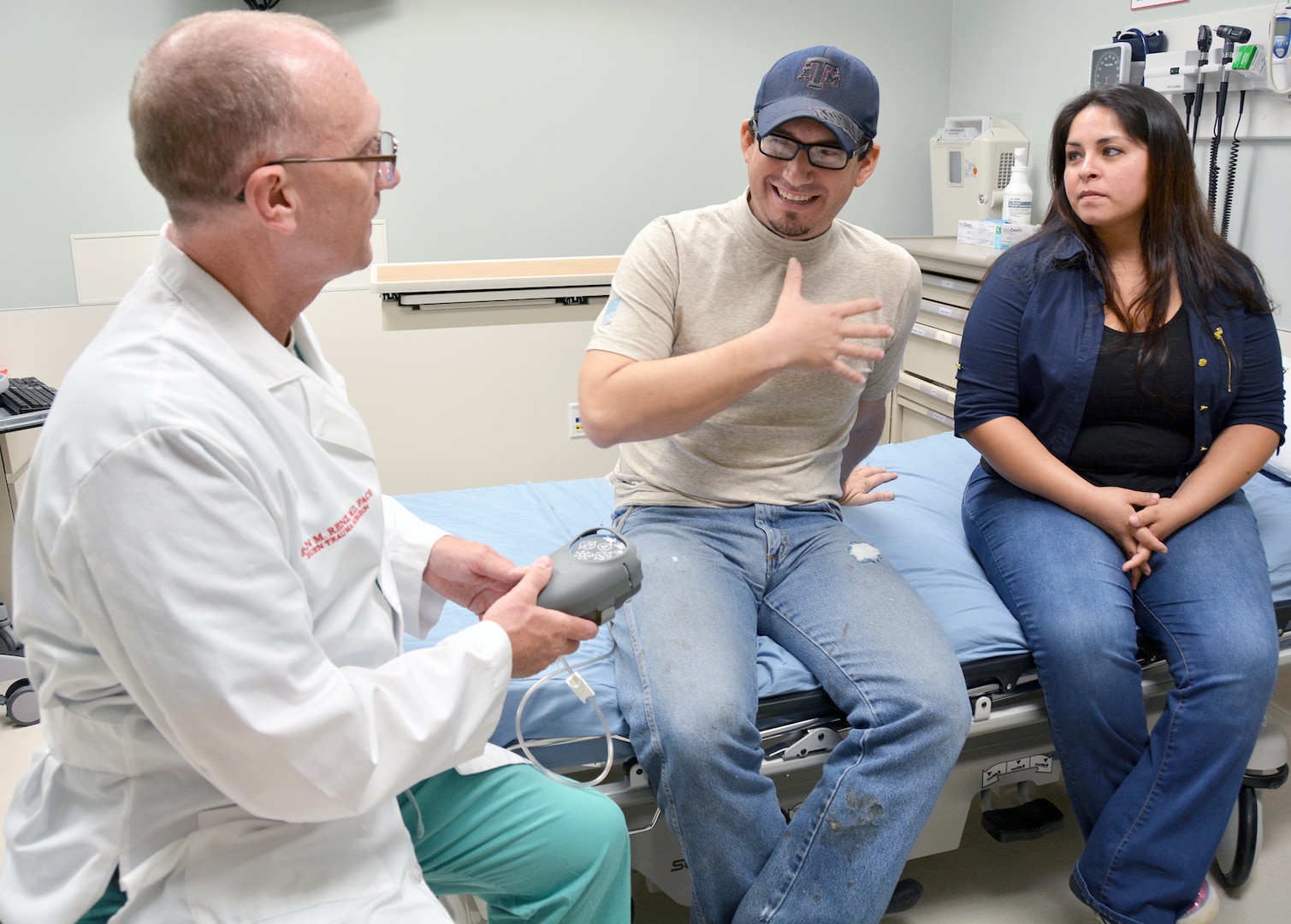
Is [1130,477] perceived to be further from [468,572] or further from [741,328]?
[468,572]

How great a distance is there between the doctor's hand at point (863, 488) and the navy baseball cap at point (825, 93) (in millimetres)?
699

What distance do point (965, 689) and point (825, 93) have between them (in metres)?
0.88

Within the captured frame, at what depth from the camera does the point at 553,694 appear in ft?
4.59

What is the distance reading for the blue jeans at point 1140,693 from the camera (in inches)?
56.8

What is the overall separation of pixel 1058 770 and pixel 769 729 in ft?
2.11

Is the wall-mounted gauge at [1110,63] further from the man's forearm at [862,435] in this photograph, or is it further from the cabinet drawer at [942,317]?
the man's forearm at [862,435]

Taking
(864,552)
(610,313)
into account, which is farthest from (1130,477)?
(610,313)

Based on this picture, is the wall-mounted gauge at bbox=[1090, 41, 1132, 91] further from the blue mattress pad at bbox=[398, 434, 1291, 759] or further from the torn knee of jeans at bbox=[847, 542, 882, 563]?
the torn knee of jeans at bbox=[847, 542, 882, 563]

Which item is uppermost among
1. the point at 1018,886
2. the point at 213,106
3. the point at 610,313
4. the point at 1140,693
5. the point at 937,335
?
the point at 213,106

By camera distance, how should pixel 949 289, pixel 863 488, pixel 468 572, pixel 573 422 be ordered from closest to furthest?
1. pixel 468 572
2. pixel 863 488
3. pixel 949 289
4. pixel 573 422

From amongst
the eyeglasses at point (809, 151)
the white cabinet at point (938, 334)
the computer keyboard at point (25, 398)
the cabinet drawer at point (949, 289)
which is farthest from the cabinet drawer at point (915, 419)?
the computer keyboard at point (25, 398)

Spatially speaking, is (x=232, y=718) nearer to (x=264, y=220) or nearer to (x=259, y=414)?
(x=259, y=414)

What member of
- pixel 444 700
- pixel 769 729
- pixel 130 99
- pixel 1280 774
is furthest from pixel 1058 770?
pixel 130 99

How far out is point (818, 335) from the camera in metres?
1.35
